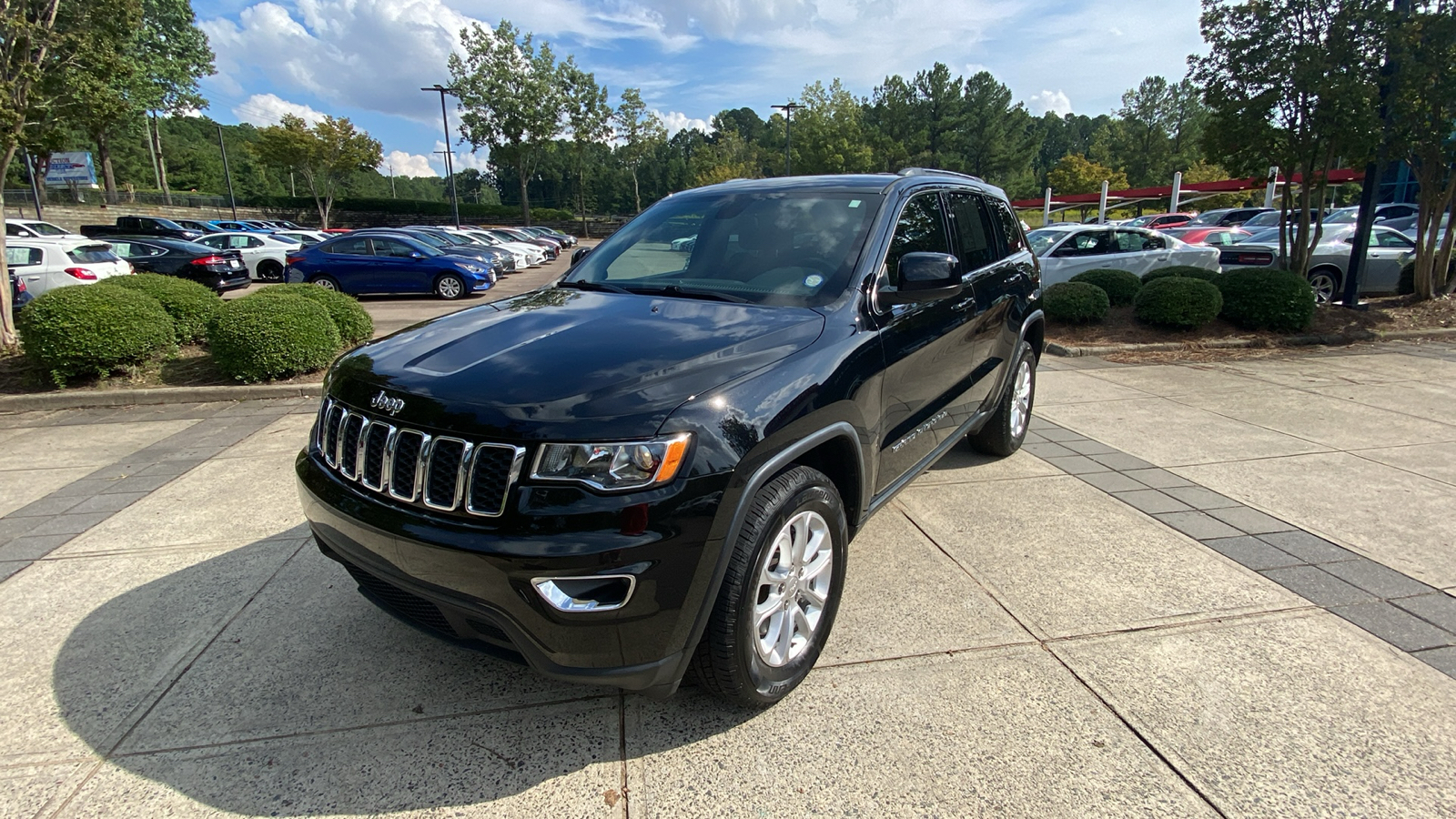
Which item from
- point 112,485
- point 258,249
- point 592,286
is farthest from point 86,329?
point 258,249

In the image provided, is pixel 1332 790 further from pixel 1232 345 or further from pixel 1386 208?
pixel 1386 208

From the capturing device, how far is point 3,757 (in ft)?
7.71

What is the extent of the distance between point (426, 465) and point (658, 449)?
2.29 ft

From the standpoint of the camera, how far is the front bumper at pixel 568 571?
194 cm

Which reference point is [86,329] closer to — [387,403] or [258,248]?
[387,403]

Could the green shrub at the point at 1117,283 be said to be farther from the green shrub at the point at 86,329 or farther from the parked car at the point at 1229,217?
the parked car at the point at 1229,217

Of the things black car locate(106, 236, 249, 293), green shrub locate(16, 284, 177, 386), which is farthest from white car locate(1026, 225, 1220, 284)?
black car locate(106, 236, 249, 293)

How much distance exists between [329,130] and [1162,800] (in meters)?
56.2

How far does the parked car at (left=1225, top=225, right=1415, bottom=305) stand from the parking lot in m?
8.58

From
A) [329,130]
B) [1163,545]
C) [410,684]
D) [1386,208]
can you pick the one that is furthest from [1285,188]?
[329,130]

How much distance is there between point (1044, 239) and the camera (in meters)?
12.6

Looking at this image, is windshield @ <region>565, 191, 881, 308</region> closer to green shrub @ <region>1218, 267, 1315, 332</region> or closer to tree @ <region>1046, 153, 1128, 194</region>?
green shrub @ <region>1218, 267, 1315, 332</region>

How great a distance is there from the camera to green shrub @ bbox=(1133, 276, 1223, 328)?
9.39 meters

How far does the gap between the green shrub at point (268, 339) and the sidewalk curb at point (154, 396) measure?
20 centimetres
